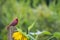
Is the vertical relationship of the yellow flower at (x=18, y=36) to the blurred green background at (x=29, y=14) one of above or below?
below

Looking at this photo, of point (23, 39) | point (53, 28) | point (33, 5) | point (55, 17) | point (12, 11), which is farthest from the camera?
point (33, 5)

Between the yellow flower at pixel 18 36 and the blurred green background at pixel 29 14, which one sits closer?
the yellow flower at pixel 18 36

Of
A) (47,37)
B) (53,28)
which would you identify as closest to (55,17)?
(53,28)

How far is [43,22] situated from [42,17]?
0.12 meters

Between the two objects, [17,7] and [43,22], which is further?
[17,7]

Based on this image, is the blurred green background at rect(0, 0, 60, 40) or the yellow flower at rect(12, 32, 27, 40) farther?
the blurred green background at rect(0, 0, 60, 40)

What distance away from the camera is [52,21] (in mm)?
2363

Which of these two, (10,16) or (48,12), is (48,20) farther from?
(10,16)

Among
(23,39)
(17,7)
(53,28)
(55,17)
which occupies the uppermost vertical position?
(17,7)

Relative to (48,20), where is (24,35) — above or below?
below

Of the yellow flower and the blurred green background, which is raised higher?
the blurred green background

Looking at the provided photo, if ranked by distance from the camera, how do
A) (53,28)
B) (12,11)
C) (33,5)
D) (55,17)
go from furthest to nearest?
(33,5) → (12,11) → (55,17) → (53,28)

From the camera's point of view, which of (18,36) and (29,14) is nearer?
(18,36)

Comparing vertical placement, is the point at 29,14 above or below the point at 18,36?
above
